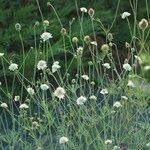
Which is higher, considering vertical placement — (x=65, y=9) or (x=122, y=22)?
(x=65, y=9)

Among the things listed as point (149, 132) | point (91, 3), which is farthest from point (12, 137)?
point (91, 3)

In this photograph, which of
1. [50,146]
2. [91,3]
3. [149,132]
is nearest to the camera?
[149,132]

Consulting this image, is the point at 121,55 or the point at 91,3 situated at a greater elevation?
the point at 91,3

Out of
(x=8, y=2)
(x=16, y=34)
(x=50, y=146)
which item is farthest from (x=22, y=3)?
(x=50, y=146)

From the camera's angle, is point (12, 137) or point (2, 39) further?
point (2, 39)

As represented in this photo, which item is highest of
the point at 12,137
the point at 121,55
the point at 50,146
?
the point at 12,137

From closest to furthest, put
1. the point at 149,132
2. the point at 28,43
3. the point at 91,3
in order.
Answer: the point at 149,132 → the point at 28,43 → the point at 91,3

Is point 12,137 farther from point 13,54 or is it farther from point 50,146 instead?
point 13,54

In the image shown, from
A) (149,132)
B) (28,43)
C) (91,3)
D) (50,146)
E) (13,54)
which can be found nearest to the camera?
(149,132)

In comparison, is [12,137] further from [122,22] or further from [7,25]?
[122,22]
